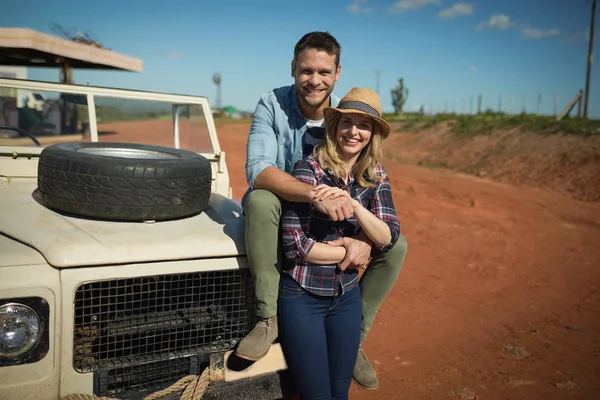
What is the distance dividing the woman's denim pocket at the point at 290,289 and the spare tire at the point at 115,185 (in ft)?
2.03

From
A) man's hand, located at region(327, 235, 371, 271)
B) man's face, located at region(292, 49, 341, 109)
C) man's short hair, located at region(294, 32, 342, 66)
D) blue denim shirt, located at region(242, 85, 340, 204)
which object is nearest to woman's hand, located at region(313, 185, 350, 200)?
man's hand, located at region(327, 235, 371, 271)

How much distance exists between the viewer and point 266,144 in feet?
8.64

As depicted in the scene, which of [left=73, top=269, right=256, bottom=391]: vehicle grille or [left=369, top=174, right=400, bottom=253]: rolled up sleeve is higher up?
[left=369, top=174, right=400, bottom=253]: rolled up sleeve

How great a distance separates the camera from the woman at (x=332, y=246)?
2.16m

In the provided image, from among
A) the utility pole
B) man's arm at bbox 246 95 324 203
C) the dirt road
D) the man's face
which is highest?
the utility pole

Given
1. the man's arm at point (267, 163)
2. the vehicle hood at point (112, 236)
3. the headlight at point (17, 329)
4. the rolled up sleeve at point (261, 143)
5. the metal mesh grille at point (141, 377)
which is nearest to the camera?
the headlight at point (17, 329)

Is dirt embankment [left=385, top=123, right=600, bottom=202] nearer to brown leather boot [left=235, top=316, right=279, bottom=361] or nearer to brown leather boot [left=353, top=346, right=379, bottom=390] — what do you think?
brown leather boot [left=353, top=346, right=379, bottom=390]

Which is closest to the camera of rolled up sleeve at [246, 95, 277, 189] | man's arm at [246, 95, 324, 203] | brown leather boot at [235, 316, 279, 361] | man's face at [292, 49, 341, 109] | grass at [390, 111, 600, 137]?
brown leather boot at [235, 316, 279, 361]

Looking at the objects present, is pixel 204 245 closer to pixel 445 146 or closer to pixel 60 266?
pixel 60 266

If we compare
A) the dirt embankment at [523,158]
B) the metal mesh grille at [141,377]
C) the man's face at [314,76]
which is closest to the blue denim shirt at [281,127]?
the man's face at [314,76]

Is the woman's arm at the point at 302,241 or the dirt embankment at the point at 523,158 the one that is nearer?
the woman's arm at the point at 302,241

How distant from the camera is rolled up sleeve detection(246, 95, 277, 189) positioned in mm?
2459

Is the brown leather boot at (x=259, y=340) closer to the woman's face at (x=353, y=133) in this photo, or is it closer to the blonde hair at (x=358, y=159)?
the blonde hair at (x=358, y=159)

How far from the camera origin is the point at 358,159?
2424mm
